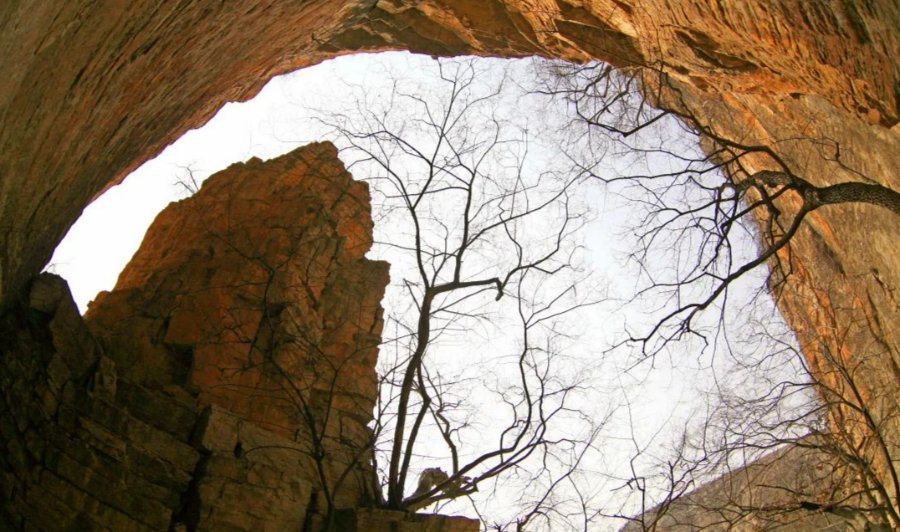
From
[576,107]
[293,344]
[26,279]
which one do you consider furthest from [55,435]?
[576,107]

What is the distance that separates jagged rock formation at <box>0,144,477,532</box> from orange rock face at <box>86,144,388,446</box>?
30 mm

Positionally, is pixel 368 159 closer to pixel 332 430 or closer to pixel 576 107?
pixel 576 107

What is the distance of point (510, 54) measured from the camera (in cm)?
1644

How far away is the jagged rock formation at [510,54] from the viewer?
591 cm

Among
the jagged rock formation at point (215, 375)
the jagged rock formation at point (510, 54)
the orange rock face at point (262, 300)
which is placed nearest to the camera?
the jagged rock formation at point (510, 54)

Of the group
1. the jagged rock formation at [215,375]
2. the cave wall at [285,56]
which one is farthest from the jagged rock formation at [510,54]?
the jagged rock formation at [215,375]

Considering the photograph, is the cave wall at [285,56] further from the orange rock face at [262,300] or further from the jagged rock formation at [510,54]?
the orange rock face at [262,300]

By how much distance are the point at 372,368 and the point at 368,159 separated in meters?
3.95

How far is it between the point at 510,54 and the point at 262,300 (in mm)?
7059

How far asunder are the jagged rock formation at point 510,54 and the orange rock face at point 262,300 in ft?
6.00

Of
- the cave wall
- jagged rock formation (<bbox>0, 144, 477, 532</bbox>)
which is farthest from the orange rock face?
the cave wall

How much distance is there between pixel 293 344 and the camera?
43.4 feet

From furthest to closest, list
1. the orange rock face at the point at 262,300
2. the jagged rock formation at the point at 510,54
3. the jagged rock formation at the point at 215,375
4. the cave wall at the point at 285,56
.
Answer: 1. the orange rock face at the point at 262,300
2. the jagged rock formation at the point at 215,375
3. the jagged rock formation at the point at 510,54
4. the cave wall at the point at 285,56

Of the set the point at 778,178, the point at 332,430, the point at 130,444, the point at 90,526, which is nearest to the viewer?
the point at 778,178
